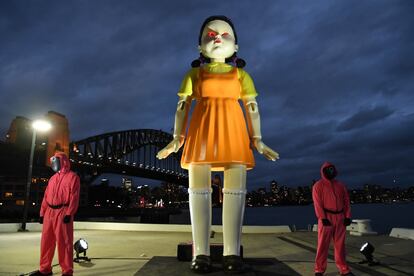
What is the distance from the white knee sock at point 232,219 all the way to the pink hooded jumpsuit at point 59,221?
5.20 ft

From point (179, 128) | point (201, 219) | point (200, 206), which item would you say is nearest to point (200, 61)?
point (179, 128)

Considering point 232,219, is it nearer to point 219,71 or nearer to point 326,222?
point 326,222

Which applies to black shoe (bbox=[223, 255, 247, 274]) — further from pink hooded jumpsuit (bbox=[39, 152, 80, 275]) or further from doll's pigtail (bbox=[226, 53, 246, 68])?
doll's pigtail (bbox=[226, 53, 246, 68])

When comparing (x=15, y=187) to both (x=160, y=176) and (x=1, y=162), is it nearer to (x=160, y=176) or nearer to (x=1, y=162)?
(x=1, y=162)

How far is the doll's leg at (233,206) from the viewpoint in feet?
12.2

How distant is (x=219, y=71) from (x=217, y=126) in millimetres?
673

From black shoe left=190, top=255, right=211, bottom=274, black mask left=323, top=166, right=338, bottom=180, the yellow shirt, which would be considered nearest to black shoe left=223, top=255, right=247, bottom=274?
black shoe left=190, top=255, right=211, bottom=274

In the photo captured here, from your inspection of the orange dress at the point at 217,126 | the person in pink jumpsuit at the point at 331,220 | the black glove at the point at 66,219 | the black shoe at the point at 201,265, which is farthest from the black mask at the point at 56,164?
the person in pink jumpsuit at the point at 331,220

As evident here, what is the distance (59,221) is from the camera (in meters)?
3.84

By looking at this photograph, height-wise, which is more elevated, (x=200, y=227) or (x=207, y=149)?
(x=207, y=149)

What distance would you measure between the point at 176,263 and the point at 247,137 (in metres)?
1.55

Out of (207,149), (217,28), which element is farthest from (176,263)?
(217,28)

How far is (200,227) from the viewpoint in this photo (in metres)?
3.74

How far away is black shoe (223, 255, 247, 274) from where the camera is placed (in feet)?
11.5
